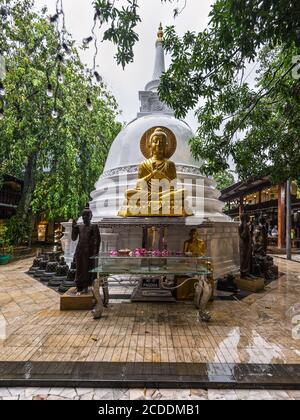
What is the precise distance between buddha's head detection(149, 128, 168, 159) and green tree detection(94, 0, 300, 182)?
168cm

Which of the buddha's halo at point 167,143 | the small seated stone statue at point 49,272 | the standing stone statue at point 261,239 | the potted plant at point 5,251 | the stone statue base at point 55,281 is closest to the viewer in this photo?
the stone statue base at point 55,281

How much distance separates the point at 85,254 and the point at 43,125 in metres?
8.70

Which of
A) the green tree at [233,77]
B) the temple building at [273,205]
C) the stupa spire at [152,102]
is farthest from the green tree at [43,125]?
the temple building at [273,205]

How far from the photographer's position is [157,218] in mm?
6070

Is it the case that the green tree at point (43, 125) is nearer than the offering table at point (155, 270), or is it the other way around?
the offering table at point (155, 270)

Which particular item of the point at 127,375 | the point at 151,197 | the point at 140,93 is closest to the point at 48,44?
the point at 140,93

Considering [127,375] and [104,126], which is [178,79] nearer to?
[127,375]

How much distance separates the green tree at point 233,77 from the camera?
10.8ft

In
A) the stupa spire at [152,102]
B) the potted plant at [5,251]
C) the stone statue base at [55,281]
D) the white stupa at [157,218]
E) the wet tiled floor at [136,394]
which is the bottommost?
the wet tiled floor at [136,394]

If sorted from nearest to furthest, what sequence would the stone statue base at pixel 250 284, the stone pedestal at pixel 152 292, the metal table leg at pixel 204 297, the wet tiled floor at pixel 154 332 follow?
the wet tiled floor at pixel 154 332 → the metal table leg at pixel 204 297 → the stone pedestal at pixel 152 292 → the stone statue base at pixel 250 284

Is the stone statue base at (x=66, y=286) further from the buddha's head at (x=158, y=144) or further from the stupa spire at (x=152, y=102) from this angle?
the stupa spire at (x=152, y=102)

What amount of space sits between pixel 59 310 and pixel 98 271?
123cm

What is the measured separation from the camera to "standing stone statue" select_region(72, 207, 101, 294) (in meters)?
4.79

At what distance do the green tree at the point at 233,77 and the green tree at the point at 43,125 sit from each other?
6.29m
